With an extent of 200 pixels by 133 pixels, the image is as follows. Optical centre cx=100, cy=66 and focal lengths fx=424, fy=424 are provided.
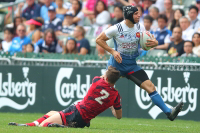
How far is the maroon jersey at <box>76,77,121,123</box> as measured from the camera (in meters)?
7.39

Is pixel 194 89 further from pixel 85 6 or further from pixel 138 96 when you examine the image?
pixel 85 6

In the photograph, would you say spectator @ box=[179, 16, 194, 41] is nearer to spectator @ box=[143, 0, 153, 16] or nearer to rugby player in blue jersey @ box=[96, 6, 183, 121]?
spectator @ box=[143, 0, 153, 16]

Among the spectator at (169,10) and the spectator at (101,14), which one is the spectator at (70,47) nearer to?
the spectator at (101,14)

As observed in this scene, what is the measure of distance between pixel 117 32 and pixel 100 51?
4.40 meters

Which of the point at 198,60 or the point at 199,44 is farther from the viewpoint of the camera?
the point at 199,44

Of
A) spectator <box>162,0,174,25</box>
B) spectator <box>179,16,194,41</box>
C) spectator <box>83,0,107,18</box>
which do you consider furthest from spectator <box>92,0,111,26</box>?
spectator <box>179,16,194,41</box>

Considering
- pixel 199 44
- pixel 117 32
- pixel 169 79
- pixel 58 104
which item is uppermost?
pixel 117 32

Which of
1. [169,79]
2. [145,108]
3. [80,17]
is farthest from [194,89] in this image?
[80,17]

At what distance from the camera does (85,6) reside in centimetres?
1650

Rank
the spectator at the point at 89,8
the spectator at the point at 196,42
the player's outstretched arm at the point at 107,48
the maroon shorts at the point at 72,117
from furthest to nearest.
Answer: the spectator at the point at 89,8 → the spectator at the point at 196,42 → the player's outstretched arm at the point at 107,48 → the maroon shorts at the point at 72,117

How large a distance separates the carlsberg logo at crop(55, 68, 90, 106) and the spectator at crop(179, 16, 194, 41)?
3.46 metres

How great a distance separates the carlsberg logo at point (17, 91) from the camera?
41.4 feet

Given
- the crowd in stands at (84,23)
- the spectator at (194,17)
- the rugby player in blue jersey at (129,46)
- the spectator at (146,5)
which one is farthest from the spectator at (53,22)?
the rugby player in blue jersey at (129,46)

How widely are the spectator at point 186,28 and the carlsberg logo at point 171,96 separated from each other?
2.01m
